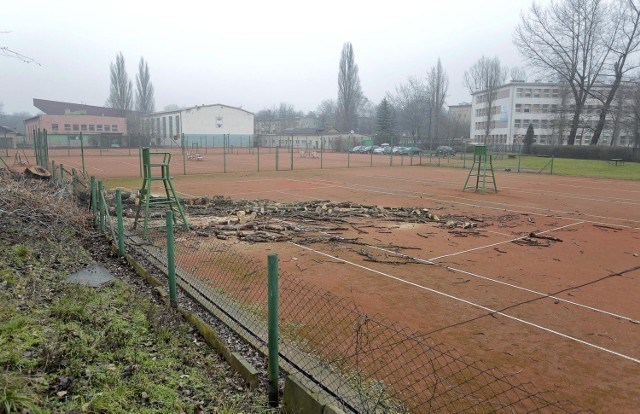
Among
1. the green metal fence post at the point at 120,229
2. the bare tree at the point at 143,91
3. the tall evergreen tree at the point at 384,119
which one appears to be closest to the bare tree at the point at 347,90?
the tall evergreen tree at the point at 384,119

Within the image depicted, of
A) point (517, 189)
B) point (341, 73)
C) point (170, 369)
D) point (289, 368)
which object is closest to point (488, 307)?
point (289, 368)

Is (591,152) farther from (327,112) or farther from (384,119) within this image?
(327,112)

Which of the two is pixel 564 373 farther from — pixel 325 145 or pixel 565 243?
pixel 325 145

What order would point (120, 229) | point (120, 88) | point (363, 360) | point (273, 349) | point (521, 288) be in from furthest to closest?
point (120, 88) < point (120, 229) < point (521, 288) < point (363, 360) < point (273, 349)

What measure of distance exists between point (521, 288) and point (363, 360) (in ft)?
11.9

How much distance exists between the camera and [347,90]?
300 ft

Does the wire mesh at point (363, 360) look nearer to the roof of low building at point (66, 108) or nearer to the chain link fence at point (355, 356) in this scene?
the chain link fence at point (355, 356)

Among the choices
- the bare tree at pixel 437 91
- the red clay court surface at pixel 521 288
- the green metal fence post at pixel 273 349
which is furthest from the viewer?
the bare tree at pixel 437 91

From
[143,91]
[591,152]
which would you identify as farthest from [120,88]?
[591,152]

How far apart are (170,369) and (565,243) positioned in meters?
9.26

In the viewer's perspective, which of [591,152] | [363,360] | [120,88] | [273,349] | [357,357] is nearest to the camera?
[273,349]

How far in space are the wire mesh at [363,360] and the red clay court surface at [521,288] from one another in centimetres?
34

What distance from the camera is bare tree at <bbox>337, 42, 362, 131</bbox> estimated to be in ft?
296

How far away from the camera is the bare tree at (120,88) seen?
83.6 m
